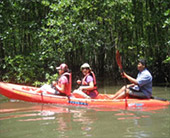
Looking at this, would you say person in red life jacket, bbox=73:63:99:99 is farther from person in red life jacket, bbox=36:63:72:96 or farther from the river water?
the river water

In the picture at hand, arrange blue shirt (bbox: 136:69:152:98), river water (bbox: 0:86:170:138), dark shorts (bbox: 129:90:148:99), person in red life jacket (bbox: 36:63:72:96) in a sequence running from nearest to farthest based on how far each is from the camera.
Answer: river water (bbox: 0:86:170:138) → blue shirt (bbox: 136:69:152:98) → dark shorts (bbox: 129:90:148:99) → person in red life jacket (bbox: 36:63:72:96)

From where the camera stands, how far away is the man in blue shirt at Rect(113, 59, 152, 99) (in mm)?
6227

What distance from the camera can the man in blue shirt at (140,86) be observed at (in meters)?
6.23

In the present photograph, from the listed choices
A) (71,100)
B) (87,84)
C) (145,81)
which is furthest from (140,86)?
(71,100)

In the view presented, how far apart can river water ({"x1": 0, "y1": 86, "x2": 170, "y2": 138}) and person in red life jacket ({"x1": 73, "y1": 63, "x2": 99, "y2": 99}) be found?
504 mm

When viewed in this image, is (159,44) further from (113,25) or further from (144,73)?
(144,73)

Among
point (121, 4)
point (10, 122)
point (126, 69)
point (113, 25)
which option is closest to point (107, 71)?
point (126, 69)

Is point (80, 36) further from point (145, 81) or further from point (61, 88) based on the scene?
point (145, 81)

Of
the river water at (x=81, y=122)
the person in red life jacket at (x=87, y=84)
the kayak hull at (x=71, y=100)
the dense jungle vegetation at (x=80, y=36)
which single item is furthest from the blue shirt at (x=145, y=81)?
the dense jungle vegetation at (x=80, y=36)

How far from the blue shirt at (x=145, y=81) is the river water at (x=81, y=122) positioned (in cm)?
56

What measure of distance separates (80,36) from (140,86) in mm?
4570

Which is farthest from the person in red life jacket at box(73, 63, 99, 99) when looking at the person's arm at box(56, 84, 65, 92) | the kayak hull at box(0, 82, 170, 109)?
the person's arm at box(56, 84, 65, 92)

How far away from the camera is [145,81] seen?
625 centimetres

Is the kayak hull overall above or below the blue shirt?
below
